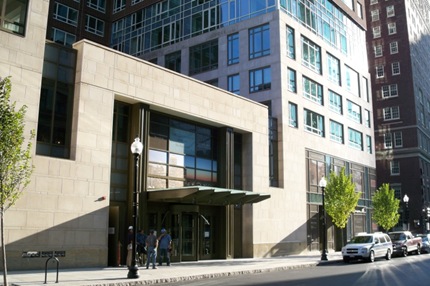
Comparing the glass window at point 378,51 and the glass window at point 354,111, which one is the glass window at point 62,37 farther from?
the glass window at point 378,51

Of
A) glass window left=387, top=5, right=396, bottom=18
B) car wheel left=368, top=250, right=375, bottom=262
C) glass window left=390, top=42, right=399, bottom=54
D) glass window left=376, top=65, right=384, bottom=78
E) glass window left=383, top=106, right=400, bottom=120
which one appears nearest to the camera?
car wheel left=368, top=250, right=375, bottom=262

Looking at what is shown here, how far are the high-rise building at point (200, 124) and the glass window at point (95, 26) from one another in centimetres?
17

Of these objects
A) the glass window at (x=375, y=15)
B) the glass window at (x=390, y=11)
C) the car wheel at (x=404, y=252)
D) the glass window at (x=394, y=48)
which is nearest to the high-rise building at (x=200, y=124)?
the car wheel at (x=404, y=252)

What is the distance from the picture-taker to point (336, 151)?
4194cm

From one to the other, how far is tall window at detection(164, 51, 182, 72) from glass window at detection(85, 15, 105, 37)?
32.6ft

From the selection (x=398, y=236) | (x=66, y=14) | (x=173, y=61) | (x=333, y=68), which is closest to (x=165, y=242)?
(x=398, y=236)

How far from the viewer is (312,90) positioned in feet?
131

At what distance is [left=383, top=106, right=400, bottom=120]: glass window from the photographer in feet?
227

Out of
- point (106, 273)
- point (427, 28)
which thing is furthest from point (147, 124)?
point (427, 28)

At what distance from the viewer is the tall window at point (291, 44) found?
121 feet

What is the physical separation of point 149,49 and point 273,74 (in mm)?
14853

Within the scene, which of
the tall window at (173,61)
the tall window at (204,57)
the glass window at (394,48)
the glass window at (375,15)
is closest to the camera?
the tall window at (204,57)

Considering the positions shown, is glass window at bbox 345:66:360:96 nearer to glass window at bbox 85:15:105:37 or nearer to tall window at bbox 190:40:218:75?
tall window at bbox 190:40:218:75

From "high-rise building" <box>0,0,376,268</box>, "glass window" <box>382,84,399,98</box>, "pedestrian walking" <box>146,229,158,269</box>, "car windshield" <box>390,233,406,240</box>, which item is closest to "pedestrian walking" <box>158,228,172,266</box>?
"pedestrian walking" <box>146,229,158,269</box>
